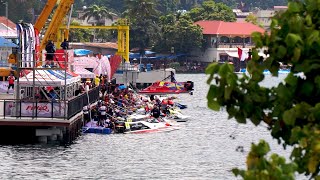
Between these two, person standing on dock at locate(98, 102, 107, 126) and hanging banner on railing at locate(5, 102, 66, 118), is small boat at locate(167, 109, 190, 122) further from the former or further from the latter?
hanging banner on railing at locate(5, 102, 66, 118)

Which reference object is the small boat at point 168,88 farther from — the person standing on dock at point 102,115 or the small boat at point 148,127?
the person standing on dock at point 102,115

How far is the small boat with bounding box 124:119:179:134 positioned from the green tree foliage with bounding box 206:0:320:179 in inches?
1983

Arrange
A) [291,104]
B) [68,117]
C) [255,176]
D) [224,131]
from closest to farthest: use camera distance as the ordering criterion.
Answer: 1. [255,176]
2. [291,104]
3. [68,117]
4. [224,131]

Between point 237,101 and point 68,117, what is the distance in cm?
3984

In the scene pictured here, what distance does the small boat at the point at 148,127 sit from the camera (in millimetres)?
66938

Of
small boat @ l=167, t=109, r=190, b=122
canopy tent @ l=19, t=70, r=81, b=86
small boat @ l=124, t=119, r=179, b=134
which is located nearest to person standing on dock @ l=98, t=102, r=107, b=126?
small boat @ l=124, t=119, r=179, b=134

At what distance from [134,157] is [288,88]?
38.8 meters

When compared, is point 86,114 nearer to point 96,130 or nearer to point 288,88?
point 96,130

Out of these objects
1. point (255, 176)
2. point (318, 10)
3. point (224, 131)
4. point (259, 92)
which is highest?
point (318, 10)

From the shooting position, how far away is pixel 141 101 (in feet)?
286

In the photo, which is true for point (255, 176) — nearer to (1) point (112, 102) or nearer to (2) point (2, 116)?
(2) point (2, 116)

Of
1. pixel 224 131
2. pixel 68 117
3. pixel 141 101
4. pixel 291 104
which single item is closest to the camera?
pixel 291 104

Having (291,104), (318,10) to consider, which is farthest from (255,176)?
(318,10)

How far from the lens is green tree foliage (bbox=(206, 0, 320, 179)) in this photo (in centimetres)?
1494
